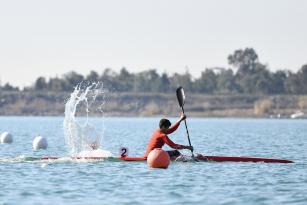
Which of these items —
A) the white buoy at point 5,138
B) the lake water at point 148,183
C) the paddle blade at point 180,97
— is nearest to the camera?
the lake water at point 148,183

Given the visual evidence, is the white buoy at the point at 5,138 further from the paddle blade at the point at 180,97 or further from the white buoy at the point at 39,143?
the paddle blade at the point at 180,97

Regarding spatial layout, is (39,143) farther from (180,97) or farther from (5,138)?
(180,97)

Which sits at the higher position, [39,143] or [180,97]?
[180,97]

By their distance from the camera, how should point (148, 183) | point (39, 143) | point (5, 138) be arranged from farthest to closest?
1. point (5, 138)
2. point (39, 143)
3. point (148, 183)

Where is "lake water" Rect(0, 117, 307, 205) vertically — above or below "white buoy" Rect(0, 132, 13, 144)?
below

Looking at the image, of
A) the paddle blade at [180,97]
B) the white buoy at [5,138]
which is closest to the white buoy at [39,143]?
the white buoy at [5,138]

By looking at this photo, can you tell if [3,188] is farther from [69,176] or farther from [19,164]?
[19,164]

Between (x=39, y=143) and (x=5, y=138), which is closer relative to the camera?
(x=39, y=143)

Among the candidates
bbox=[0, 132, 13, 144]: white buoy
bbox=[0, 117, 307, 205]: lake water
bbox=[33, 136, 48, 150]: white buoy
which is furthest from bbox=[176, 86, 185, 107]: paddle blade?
bbox=[0, 132, 13, 144]: white buoy

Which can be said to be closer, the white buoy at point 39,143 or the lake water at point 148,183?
the lake water at point 148,183

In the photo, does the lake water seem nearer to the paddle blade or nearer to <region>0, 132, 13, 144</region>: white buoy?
the paddle blade

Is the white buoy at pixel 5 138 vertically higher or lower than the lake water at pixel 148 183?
higher

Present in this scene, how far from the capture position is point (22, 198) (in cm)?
2684

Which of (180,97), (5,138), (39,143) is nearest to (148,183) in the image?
(180,97)
